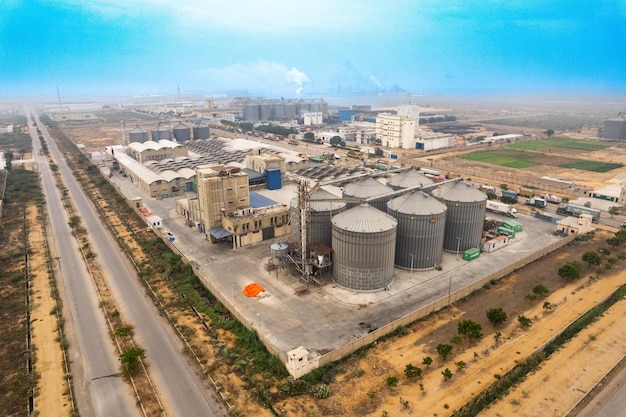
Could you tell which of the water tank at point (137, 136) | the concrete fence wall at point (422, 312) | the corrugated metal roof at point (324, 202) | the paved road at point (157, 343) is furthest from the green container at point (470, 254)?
the water tank at point (137, 136)

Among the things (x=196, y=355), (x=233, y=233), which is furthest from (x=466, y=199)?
(x=196, y=355)

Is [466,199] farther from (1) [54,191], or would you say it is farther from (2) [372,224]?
(1) [54,191]

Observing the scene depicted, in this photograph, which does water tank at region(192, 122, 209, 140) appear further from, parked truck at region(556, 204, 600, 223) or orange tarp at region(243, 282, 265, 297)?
parked truck at region(556, 204, 600, 223)

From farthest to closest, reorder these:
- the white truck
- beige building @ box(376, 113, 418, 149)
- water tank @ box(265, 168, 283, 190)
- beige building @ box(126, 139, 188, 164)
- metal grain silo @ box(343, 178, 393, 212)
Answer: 1. beige building @ box(376, 113, 418, 149)
2. beige building @ box(126, 139, 188, 164)
3. water tank @ box(265, 168, 283, 190)
4. the white truck
5. metal grain silo @ box(343, 178, 393, 212)

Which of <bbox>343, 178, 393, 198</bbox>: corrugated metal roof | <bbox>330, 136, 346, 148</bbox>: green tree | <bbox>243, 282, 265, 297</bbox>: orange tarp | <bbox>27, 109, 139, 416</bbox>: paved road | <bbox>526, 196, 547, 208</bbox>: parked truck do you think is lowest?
<bbox>27, 109, 139, 416</bbox>: paved road

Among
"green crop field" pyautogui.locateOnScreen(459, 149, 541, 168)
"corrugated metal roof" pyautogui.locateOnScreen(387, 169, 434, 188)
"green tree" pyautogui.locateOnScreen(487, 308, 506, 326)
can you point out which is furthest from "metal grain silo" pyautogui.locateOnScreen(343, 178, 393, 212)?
"green crop field" pyautogui.locateOnScreen(459, 149, 541, 168)
